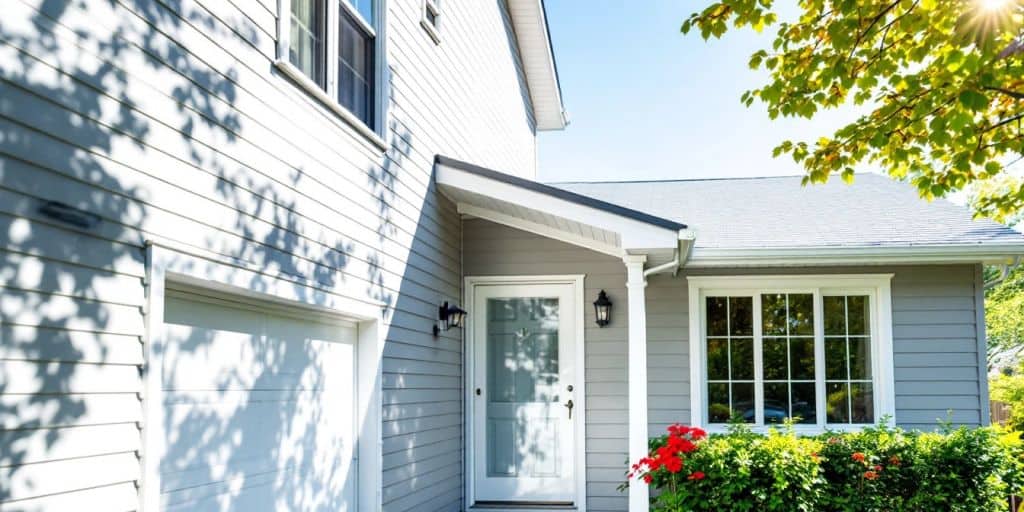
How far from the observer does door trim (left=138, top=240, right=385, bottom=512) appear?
340 cm

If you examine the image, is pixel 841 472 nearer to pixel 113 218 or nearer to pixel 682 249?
pixel 682 249

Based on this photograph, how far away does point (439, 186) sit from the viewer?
301 inches

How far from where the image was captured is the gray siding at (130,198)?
9.09ft

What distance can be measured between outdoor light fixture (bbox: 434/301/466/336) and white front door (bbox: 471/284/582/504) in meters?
0.86

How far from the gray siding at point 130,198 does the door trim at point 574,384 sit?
6.67 feet

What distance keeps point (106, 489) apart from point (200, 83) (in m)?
1.68

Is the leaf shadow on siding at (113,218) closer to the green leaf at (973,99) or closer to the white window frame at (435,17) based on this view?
the white window frame at (435,17)

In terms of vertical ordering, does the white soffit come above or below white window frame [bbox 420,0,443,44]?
above

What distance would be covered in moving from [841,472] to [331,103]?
16.5 ft

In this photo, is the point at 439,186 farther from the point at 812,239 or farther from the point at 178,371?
the point at 178,371

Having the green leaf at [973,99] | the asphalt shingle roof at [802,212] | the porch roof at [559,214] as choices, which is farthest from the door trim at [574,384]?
the green leaf at [973,99]

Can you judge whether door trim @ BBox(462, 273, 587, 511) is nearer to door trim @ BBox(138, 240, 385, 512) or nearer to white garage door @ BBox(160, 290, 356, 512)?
door trim @ BBox(138, 240, 385, 512)

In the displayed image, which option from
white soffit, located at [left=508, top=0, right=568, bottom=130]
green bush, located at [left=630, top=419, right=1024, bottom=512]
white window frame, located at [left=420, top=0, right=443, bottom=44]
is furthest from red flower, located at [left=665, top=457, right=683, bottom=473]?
white soffit, located at [left=508, top=0, right=568, bottom=130]

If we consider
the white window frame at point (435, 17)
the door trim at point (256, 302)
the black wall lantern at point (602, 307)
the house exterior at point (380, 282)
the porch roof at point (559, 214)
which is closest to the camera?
the house exterior at point (380, 282)
